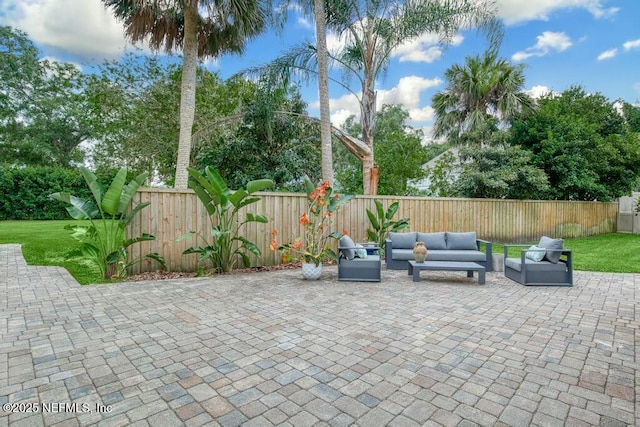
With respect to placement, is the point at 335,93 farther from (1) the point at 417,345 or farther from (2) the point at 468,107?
(1) the point at 417,345

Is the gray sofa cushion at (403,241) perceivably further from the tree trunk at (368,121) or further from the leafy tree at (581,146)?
the leafy tree at (581,146)

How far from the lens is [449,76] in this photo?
1591 cm

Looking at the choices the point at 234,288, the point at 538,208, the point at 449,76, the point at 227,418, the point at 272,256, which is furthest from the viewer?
the point at 449,76

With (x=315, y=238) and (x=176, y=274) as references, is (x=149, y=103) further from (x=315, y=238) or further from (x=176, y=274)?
(x=315, y=238)

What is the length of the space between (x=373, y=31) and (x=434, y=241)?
6523mm

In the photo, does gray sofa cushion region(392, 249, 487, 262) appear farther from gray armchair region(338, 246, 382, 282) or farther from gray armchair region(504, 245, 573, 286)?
gray armchair region(338, 246, 382, 282)

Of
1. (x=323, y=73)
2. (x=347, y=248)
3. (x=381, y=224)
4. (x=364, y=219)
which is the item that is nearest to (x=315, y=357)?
(x=347, y=248)

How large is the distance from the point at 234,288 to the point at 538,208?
1231 centimetres

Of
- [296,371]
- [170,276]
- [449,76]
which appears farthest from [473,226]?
[296,371]

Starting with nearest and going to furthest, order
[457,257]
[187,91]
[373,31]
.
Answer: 1. [457,257]
2. [187,91]
3. [373,31]

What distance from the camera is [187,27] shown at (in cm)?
805

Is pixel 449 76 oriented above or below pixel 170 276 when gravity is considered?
above

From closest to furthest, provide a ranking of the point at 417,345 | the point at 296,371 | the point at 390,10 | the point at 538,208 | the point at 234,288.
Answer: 1. the point at 296,371
2. the point at 417,345
3. the point at 234,288
4. the point at 390,10
5. the point at 538,208

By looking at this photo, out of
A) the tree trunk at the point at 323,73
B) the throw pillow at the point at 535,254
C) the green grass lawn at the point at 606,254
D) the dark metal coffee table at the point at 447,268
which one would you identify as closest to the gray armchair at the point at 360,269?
the dark metal coffee table at the point at 447,268
